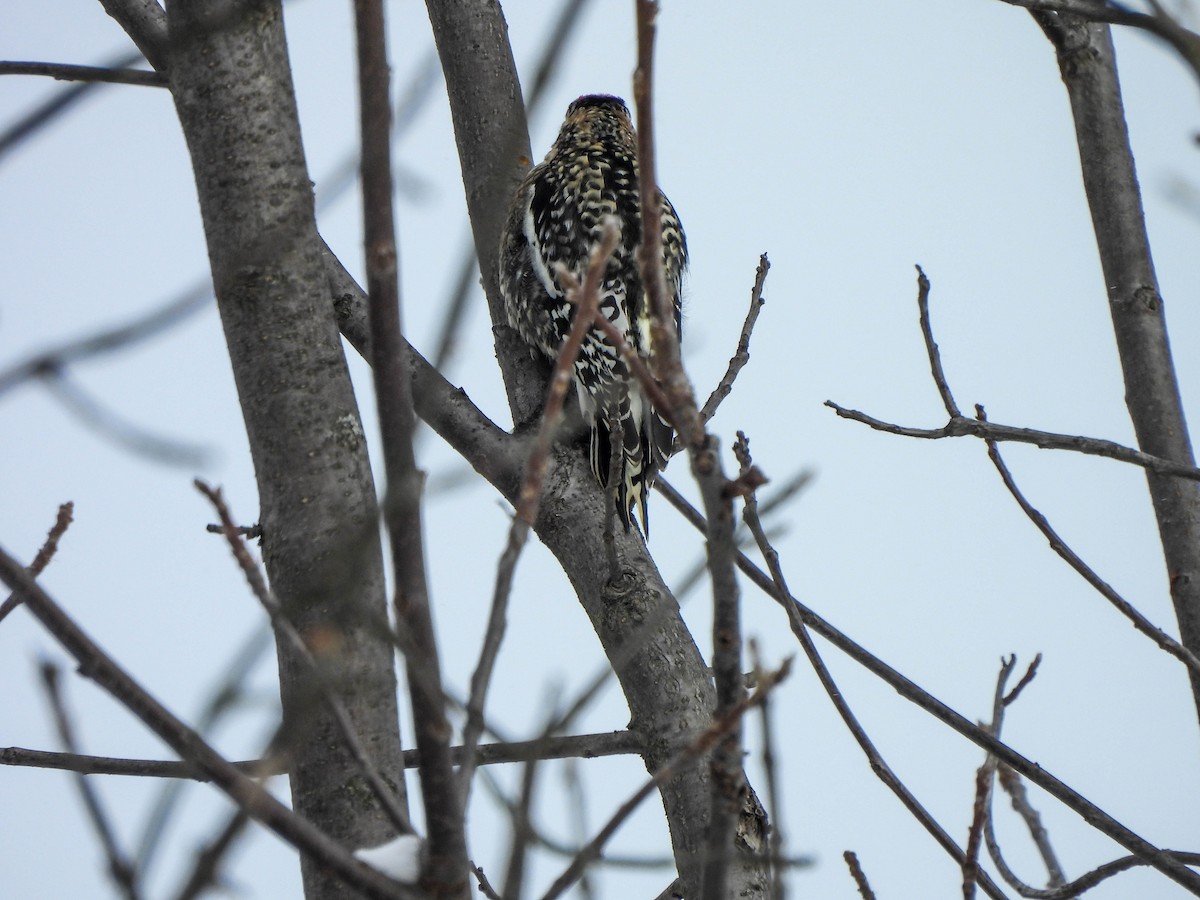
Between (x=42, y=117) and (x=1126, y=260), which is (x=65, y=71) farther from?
(x=1126, y=260)

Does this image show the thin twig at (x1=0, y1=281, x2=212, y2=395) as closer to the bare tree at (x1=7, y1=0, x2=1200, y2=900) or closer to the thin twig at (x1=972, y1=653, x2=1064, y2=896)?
the bare tree at (x1=7, y1=0, x2=1200, y2=900)

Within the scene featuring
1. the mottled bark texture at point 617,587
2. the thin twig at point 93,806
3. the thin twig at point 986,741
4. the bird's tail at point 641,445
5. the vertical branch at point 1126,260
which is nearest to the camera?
Answer: the thin twig at point 93,806

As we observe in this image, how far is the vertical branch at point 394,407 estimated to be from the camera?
3.05 feet

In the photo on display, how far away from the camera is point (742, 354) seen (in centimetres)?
234

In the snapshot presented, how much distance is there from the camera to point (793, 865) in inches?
41.9

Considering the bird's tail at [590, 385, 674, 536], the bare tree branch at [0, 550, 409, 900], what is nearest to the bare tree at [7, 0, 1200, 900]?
the bare tree branch at [0, 550, 409, 900]

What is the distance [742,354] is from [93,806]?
167cm

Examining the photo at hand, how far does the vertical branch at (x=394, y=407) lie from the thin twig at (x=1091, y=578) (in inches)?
53.6

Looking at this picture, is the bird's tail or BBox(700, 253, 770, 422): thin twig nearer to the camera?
BBox(700, 253, 770, 422): thin twig

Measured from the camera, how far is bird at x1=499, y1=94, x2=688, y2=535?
371cm

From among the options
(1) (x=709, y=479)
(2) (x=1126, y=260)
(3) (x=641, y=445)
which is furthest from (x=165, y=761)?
(2) (x=1126, y=260)

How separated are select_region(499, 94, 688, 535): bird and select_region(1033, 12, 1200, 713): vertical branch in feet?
4.00

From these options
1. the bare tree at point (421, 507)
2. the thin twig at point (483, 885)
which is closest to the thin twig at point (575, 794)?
the bare tree at point (421, 507)

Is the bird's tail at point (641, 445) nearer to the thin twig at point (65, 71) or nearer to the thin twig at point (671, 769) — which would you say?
the thin twig at point (65, 71)
